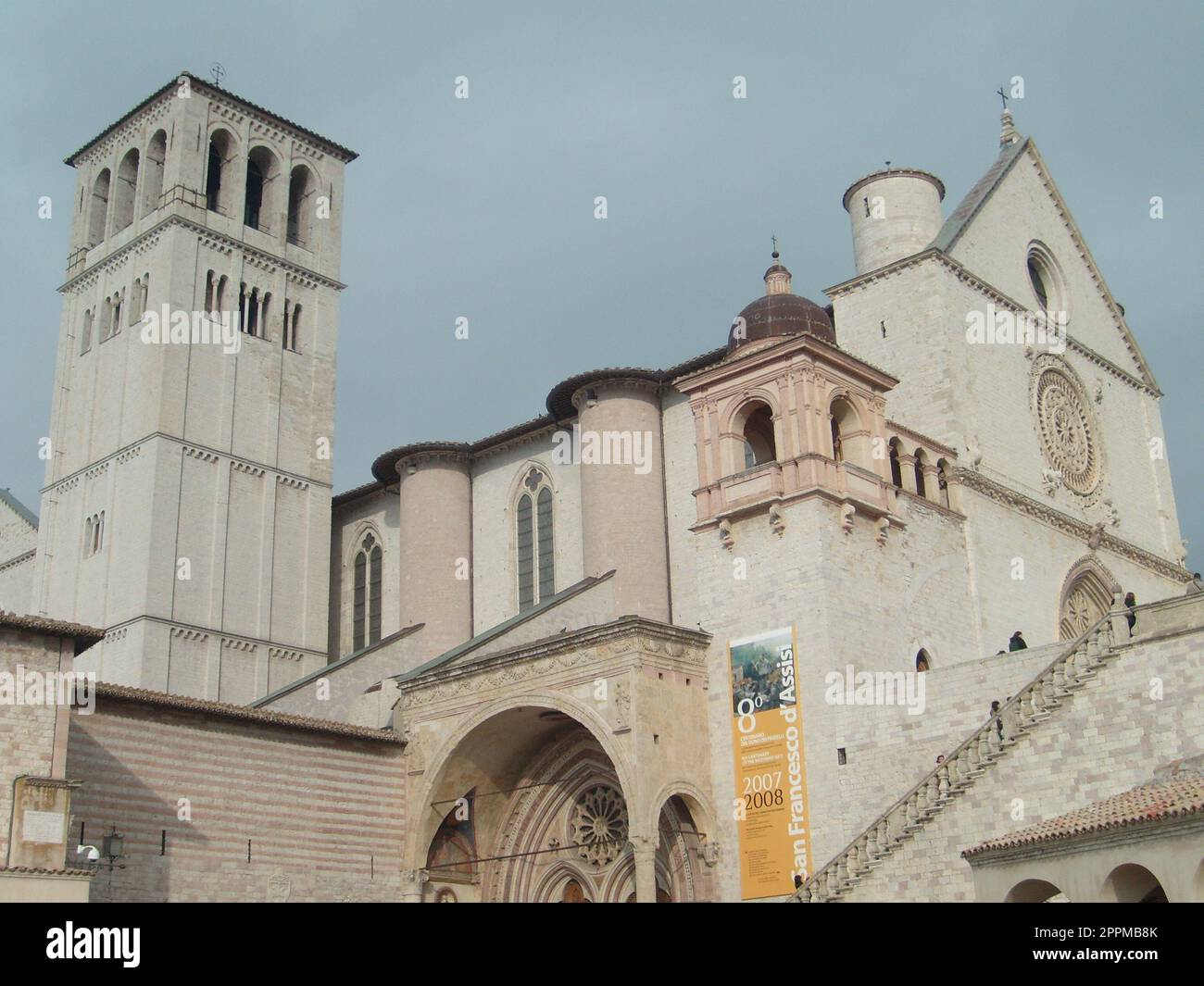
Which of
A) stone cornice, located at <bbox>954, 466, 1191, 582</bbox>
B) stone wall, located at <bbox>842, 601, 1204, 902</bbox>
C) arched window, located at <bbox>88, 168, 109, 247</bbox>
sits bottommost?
stone wall, located at <bbox>842, 601, 1204, 902</bbox>

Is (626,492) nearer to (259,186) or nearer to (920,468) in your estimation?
(920,468)

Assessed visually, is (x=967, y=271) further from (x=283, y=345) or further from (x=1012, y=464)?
(x=283, y=345)

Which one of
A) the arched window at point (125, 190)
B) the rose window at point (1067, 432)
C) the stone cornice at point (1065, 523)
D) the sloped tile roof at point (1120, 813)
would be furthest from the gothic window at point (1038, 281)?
the arched window at point (125, 190)

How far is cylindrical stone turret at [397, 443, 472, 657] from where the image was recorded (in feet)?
110

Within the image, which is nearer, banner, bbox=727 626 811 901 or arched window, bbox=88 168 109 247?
banner, bbox=727 626 811 901

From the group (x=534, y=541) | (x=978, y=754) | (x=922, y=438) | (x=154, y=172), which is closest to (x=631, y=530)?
(x=534, y=541)

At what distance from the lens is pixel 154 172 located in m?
40.8

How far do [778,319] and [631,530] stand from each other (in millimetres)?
5678

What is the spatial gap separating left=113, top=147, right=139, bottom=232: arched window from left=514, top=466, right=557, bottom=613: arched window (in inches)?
600

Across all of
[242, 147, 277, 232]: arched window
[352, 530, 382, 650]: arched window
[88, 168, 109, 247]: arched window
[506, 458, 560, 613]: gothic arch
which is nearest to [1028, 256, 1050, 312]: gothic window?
[506, 458, 560, 613]: gothic arch

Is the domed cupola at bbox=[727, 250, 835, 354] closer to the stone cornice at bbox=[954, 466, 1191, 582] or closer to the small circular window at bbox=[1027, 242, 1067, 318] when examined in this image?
the stone cornice at bbox=[954, 466, 1191, 582]
